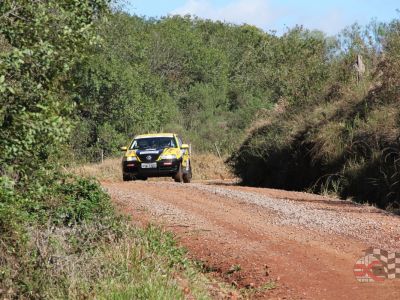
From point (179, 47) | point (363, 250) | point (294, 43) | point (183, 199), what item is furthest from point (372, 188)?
point (179, 47)

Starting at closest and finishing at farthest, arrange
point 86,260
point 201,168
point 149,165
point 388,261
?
point 86,260 → point 388,261 → point 149,165 → point 201,168

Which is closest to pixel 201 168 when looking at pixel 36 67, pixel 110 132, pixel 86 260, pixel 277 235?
pixel 110 132

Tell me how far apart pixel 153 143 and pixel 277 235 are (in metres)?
13.0

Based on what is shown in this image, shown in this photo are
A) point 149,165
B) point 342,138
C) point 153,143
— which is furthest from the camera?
point 153,143

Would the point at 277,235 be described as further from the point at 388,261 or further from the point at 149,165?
the point at 149,165

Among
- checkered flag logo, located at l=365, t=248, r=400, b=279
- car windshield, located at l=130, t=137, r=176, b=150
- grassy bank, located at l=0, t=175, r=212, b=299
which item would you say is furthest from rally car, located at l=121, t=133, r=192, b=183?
checkered flag logo, located at l=365, t=248, r=400, b=279

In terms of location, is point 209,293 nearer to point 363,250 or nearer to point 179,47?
Result: point 363,250

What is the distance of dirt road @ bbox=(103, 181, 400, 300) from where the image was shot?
32.5 feet

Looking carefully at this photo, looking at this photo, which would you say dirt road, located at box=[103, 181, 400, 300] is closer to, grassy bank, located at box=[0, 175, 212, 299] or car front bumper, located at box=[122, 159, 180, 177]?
grassy bank, located at box=[0, 175, 212, 299]

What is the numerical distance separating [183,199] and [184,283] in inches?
284

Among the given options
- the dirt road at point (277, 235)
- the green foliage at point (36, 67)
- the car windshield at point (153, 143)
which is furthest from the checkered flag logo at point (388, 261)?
A: the car windshield at point (153, 143)

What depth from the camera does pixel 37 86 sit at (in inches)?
356

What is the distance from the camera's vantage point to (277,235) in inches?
502

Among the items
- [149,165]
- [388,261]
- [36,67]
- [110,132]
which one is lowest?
[388,261]
